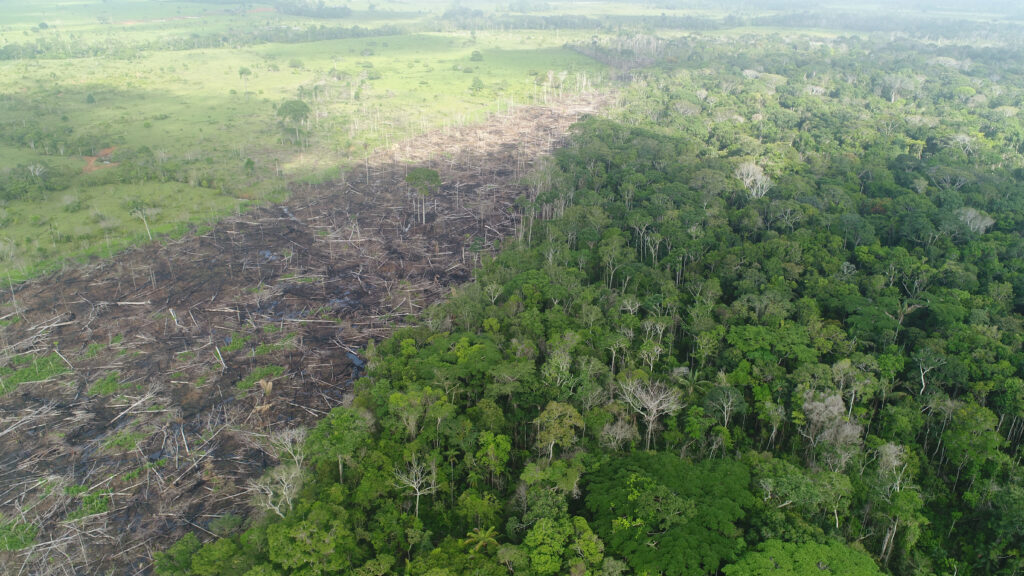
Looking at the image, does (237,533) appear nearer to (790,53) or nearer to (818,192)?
(818,192)

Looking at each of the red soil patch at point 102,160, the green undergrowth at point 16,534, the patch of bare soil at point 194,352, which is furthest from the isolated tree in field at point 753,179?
the red soil patch at point 102,160

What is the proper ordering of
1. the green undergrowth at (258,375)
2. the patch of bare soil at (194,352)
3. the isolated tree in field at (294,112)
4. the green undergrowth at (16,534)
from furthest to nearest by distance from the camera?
the isolated tree in field at (294,112)
the green undergrowth at (258,375)
the patch of bare soil at (194,352)
the green undergrowth at (16,534)

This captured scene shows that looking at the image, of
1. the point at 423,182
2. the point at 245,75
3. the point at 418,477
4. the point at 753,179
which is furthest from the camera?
the point at 245,75

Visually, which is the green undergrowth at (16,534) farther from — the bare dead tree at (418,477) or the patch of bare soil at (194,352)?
the bare dead tree at (418,477)

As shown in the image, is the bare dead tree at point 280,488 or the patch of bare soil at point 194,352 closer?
the bare dead tree at point 280,488

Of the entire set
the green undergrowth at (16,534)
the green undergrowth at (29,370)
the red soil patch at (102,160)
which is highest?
the red soil patch at (102,160)

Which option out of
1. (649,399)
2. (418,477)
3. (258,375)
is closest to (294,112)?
(258,375)

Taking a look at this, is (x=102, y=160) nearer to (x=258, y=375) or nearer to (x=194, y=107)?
(x=194, y=107)
